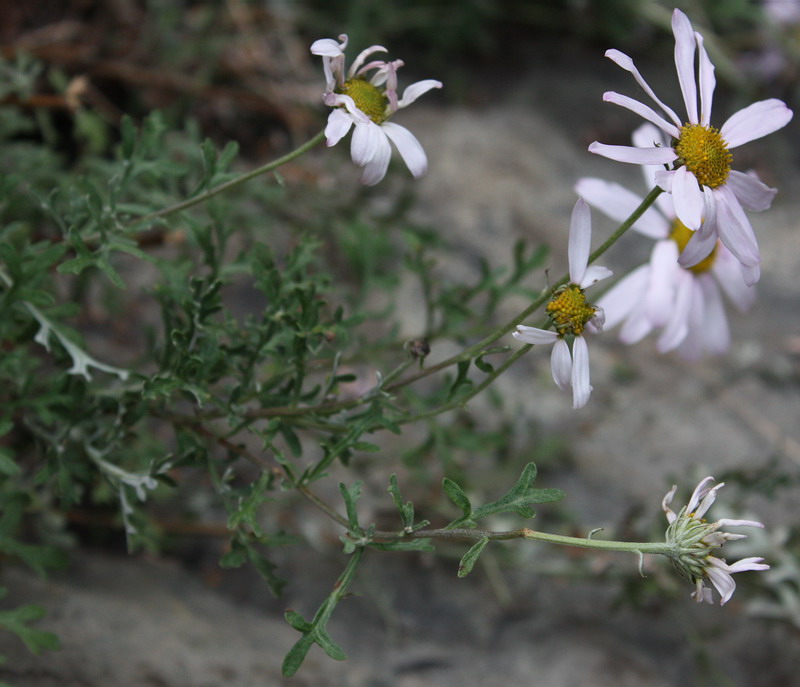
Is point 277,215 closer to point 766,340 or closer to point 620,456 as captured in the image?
point 620,456

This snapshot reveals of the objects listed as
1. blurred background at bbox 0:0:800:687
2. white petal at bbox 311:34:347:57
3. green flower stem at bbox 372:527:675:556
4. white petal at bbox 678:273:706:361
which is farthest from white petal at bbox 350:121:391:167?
white petal at bbox 678:273:706:361

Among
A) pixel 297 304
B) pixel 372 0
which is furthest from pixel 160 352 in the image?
pixel 372 0

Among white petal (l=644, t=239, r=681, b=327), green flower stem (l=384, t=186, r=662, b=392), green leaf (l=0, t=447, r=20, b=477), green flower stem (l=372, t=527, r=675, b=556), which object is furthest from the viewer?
white petal (l=644, t=239, r=681, b=327)

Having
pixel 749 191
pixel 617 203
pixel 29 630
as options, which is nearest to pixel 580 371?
pixel 749 191

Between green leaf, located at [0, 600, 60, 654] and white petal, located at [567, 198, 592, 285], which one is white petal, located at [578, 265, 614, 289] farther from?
green leaf, located at [0, 600, 60, 654]

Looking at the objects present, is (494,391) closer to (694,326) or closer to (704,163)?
(694,326)

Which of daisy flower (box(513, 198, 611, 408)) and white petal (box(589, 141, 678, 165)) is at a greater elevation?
white petal (box(589, 141, 678, 165))

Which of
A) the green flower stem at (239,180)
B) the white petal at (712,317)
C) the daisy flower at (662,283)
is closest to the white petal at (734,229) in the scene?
the daisy flower at (662,283)

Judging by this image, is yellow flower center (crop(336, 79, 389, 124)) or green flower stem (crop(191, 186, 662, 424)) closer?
green flower stem (crop(191, 186, 662, 424))
